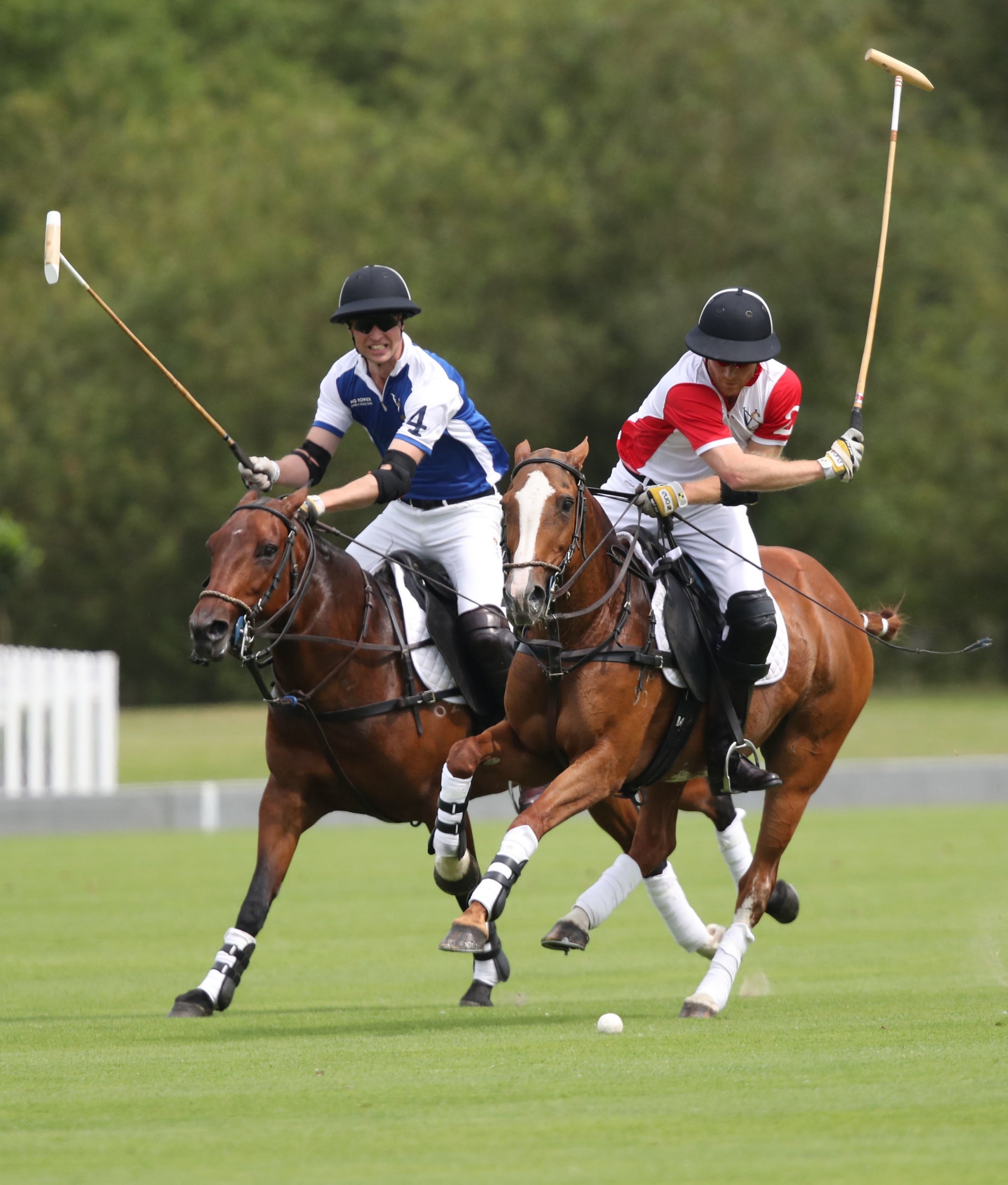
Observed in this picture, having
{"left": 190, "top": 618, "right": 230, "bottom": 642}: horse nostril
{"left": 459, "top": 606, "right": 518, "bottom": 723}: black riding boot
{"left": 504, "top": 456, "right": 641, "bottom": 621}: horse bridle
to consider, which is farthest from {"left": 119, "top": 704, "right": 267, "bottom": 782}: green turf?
{"left": 504, "top": 456, "right": 641, "bottom": 621}: horse bridle

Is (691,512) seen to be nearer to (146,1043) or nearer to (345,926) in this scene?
(146,1043)

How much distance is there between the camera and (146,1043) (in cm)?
582

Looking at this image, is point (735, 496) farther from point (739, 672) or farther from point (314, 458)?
point (314, 458)

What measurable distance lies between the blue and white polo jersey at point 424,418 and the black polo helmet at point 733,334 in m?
0.96

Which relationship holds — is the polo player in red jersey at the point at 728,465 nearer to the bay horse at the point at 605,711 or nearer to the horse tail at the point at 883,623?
the bay horse at the point at 605,711

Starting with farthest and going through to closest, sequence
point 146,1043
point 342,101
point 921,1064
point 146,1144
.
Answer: point 342,101
point 146,1043
point 921,1064
point 146,1144

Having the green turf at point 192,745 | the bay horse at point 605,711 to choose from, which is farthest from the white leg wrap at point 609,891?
the green turf at point 192,745

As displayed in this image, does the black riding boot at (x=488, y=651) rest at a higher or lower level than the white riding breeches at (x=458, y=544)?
lower

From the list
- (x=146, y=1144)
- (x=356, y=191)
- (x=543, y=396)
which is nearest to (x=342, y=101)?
(x=356, y=191)

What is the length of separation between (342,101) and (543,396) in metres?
7.98

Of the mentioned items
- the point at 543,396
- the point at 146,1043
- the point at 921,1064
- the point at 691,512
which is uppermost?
the point at 691,512

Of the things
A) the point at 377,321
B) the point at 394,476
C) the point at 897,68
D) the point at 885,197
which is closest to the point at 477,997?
the point at 394,476

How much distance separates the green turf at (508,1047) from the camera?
4.03 m

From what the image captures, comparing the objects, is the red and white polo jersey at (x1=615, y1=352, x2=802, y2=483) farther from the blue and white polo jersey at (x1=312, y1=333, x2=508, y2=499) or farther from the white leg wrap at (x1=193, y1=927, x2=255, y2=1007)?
the white leg wrap at (x1=193, y1=927, x2=255, y2=1007)
